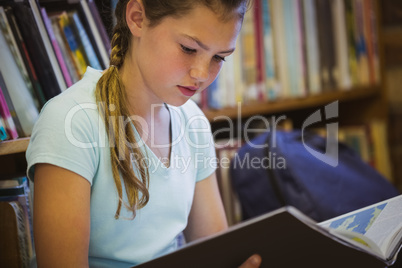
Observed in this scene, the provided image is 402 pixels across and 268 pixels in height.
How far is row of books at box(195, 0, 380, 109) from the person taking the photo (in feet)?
4.54

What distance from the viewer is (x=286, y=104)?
1.47m

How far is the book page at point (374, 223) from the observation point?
72cm

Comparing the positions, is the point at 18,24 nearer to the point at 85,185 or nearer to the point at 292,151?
the point at 85,185

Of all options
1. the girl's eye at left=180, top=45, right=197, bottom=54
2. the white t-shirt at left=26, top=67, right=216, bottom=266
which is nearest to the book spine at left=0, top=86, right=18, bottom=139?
the white t-shirt at left=26, top=67, right=216, bottom=266

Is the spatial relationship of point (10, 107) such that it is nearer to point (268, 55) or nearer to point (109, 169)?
point (109, 169)

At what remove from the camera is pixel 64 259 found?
2.25 ft

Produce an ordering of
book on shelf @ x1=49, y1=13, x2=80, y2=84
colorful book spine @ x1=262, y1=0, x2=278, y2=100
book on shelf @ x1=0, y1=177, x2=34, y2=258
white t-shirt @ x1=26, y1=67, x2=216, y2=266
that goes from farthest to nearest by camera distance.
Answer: colorful book spine @ x1=262, y1=0, x2=278, y2=100 → book on shelf @ x1=49, y1=13, x2=80, y2=84 → book on shelf @ x1=0, y1=177, x2=34, y2=258 → white t-shirt @ x1=26, y1=67, x2=216, y2=266

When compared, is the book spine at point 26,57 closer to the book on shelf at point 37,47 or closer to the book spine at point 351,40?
the book on shelf at point 37,47

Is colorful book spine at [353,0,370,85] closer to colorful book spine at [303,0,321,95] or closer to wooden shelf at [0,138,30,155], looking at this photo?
colorful book spine at [303,0,321,95]

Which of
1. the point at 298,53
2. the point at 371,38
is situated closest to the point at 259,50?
the point at 298,53

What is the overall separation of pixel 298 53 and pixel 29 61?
92 centimetres

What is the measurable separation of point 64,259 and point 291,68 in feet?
3.35

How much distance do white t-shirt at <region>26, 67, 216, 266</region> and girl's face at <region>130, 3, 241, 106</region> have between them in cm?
11

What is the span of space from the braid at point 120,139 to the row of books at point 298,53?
52 cm
